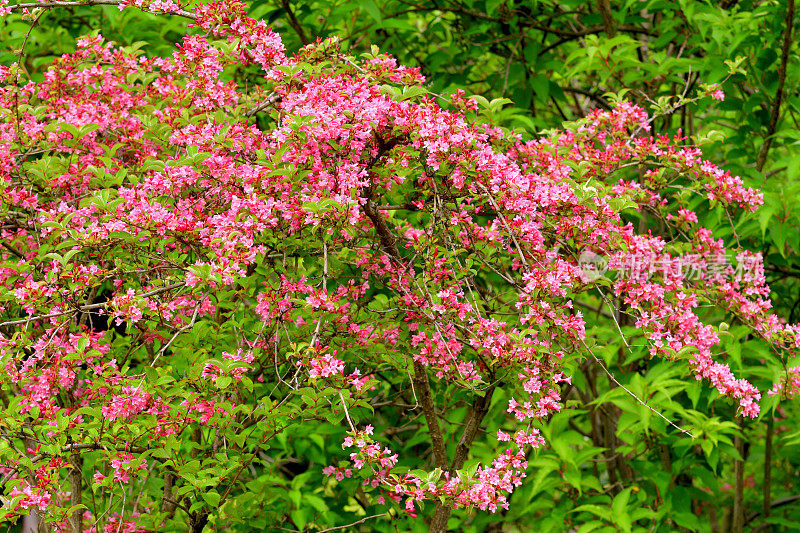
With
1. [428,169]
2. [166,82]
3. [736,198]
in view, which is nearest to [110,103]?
[166,82]

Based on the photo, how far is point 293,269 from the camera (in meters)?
3.14

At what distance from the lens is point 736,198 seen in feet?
10.5

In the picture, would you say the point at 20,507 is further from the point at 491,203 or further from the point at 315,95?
the point at 491,203

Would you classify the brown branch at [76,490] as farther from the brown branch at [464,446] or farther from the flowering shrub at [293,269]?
the brown branch at [464,446]

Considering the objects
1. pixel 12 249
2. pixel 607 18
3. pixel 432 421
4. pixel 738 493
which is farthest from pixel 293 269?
pixel 738 493

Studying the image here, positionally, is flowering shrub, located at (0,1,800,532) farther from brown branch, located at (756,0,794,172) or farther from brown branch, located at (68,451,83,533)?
brown branch, located at (756,0,794,172)

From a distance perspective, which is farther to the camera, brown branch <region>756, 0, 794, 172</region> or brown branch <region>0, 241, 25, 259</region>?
brown branch <region>756, 0, 794, 172</region>

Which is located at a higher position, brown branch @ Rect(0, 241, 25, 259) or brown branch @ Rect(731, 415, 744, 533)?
brown branch @ Rect(0, 241, 25, 259)

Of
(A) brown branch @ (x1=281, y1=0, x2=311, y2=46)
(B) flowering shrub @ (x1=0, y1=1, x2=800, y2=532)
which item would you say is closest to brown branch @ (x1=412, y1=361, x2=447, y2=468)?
(B) flowering shrub @ (x1=0, y1=1, x2=800, y2=532)

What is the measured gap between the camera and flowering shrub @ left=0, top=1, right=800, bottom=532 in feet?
8.34

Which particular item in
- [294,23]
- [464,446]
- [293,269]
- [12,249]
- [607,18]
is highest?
[294,23]

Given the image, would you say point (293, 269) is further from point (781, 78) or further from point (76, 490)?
point (781, 78)

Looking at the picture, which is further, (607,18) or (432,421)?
(607,18)

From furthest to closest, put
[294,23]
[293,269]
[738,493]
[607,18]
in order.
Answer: [738,493], [607,18], [294,23], [293,269]
